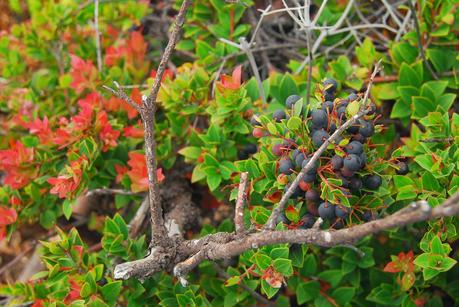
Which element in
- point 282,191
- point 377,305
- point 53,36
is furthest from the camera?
point 53,36

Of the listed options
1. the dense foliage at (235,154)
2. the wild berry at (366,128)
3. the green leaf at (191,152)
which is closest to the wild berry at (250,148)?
the dense foliage at (235,154)

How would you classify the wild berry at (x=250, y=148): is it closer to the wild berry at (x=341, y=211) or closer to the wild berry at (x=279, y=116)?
the wild berry at (x=279, y=116)

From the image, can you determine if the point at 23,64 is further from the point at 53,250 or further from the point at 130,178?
the point at 53,250

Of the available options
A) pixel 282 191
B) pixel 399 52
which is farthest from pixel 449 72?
pixel 282 191

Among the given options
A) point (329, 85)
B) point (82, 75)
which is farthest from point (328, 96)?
point (82, 75)

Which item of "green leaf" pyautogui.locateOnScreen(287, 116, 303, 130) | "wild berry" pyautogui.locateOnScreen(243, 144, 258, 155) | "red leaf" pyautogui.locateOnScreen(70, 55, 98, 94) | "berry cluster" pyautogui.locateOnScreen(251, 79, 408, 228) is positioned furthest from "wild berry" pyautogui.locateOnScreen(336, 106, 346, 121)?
"red leaf" pyautogui.locateOnScreen(70, 55, 98, 94)

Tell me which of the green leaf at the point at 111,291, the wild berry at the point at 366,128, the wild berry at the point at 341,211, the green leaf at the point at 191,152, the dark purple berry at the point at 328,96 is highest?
the dark purple berry at the point at 328,96

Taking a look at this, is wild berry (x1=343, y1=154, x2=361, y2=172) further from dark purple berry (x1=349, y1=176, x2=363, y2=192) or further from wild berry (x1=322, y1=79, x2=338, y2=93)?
wild berry (x1=322, y1=79, x2=338, y2=93)
